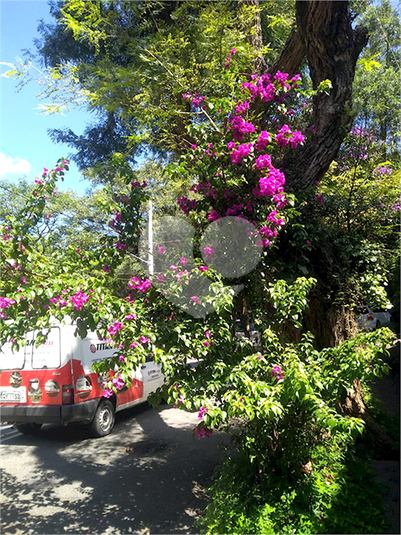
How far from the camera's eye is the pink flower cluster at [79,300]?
330 centimetres

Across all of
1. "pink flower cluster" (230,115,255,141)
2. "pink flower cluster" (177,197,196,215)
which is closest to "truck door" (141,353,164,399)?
"pink flower cluster" (177,197,196,215)

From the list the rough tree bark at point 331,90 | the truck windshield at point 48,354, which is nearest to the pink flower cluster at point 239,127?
the rough tree bark at point 331,90

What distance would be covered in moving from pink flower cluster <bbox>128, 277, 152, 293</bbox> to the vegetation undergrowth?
2.03 meters

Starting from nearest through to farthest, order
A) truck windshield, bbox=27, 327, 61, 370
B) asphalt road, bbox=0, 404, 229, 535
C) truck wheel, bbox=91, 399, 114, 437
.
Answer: asphalt road, bbox=0, 404, 229, 535, truck windshield, bbox=27, 327, 61, 370, truck wheel, bbox=91, 399, 114, 437

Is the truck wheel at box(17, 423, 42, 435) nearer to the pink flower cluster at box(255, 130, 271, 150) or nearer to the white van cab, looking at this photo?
the white van cab

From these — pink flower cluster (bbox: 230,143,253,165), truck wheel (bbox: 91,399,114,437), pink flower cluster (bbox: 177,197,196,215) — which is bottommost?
truck wheel (bbox: 91,399,114,437)

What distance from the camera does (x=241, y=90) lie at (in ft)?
14.3

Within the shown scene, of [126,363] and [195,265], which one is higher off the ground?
[195,265]

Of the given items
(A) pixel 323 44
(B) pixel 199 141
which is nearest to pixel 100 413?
(B) pixel 199 141

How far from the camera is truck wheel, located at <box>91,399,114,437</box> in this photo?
282 inches

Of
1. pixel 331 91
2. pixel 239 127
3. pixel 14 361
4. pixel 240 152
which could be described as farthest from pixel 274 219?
pixel 14 361

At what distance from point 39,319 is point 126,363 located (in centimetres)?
76

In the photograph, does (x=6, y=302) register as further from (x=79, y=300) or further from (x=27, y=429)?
(x=27, y=429)

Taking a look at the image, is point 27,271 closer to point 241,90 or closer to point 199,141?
point 199,141
